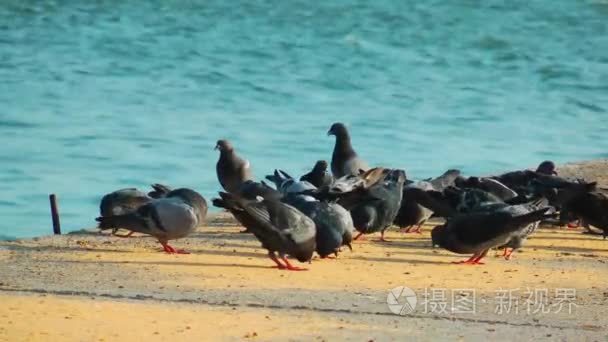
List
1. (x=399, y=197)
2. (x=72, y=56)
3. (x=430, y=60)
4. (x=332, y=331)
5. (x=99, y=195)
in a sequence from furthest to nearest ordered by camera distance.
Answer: (x=430, y=60), (x=72, y=56), (x=99, y=195), (x=399, y=197), (x=332, y=331)

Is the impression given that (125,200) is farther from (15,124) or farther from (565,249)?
(15,124)

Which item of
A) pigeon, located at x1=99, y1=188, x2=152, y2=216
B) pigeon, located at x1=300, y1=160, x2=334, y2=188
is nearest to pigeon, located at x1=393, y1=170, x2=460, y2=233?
pigeon, located at x1=300, y1=160, x2=334, y2=188

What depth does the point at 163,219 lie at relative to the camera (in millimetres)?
10961

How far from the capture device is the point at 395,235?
12898 mm

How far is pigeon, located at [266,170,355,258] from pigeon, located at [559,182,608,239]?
2.02m

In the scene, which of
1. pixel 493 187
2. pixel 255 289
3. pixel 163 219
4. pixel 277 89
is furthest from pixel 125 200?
pixel 277 89

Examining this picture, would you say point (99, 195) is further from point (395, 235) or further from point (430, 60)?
point (430, 60)

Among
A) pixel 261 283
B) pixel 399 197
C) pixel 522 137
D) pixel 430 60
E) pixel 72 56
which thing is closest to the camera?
pixel 261 283

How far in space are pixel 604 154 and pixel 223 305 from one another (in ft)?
41.7

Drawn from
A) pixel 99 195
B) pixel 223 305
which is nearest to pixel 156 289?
pixel 223 305

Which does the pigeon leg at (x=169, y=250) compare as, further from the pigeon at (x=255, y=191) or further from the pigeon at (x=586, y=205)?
the pigeon at (x=586, y=205)

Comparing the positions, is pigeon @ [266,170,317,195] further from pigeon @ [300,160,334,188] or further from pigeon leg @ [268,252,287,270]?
pigeon leg @ [268,252,287,270]

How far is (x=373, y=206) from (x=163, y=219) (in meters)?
1.76

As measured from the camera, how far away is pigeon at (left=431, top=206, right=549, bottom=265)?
1098cm
